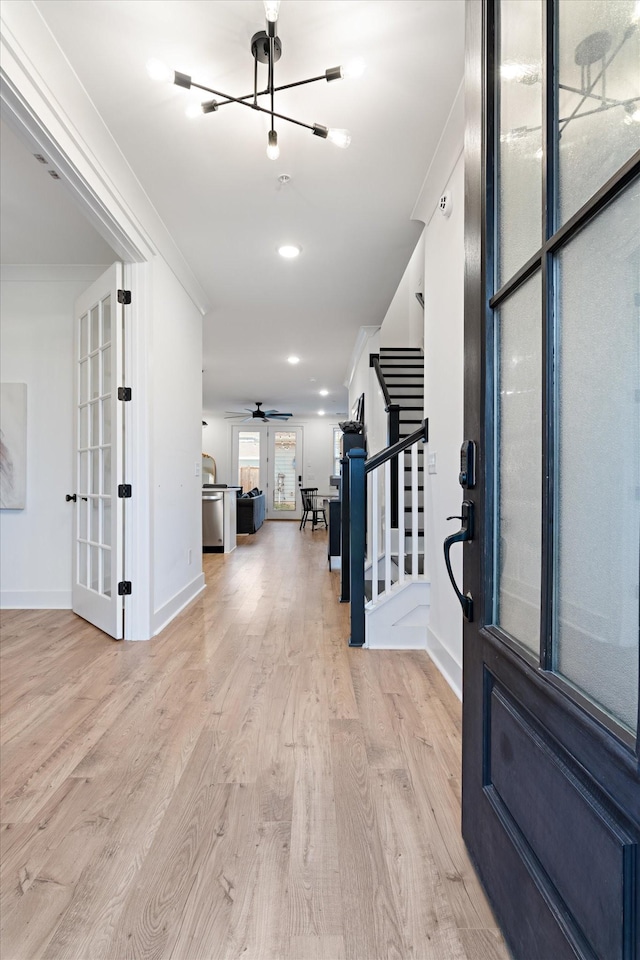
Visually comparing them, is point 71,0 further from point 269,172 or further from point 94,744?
point 94,744

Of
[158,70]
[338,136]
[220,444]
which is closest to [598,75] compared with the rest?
[338,136]

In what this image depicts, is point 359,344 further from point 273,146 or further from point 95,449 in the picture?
point 273,146

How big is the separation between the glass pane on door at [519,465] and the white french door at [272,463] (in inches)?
469

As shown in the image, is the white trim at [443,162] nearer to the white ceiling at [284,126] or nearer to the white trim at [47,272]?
the white ceiling at [284,126]

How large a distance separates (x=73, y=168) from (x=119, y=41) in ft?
1.73

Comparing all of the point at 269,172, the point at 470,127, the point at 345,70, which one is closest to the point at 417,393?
the point at 269,172

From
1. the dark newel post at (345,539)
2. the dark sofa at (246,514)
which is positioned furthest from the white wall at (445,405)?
the dark sofa at (246,514)

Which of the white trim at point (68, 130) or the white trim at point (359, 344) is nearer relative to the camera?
the white trim at point (68, 130)

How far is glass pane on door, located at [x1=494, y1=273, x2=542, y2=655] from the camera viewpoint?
932mm

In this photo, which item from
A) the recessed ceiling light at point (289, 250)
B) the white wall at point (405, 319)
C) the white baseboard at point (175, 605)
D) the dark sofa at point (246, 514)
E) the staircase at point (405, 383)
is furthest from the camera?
the dark sofa at point (246, 514)

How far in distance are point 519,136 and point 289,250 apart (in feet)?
9.34

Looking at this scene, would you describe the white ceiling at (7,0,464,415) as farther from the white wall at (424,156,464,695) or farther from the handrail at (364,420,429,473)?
the handrail at (364,420,429,473)

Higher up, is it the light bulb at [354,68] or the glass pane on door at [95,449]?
the light bulb at [354,68]

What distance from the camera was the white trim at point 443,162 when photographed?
217 centimetres
